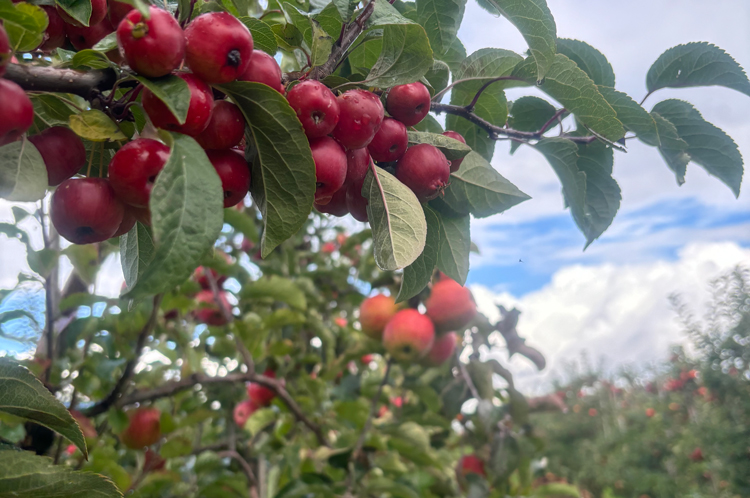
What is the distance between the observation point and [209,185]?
1.38 ft

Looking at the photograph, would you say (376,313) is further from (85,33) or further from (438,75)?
(85,33)

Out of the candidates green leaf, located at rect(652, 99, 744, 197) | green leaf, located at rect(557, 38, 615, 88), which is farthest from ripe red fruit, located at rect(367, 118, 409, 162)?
green leaf, located at rect(652, 99, 744, 197)

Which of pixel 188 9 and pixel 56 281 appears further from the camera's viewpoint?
pixel 56 281

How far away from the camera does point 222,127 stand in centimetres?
51

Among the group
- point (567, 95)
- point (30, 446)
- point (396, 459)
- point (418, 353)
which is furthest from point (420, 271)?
point (396, 459)

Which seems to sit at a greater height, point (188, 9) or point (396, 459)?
point (188, 9)

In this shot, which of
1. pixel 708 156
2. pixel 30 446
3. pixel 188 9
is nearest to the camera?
pixel 188 9

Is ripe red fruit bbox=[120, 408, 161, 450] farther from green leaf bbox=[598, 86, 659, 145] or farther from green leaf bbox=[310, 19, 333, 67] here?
green leaf bbox=[598, 86, 659, 145]

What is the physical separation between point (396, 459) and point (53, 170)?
1.55 m

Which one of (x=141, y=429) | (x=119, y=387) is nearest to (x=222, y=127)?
(x=119, y=387)

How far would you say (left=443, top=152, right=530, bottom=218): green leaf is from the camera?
2.38 ft

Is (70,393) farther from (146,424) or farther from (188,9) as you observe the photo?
(188,9)

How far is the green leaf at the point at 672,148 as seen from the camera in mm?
833

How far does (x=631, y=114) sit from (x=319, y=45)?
1.69ft
